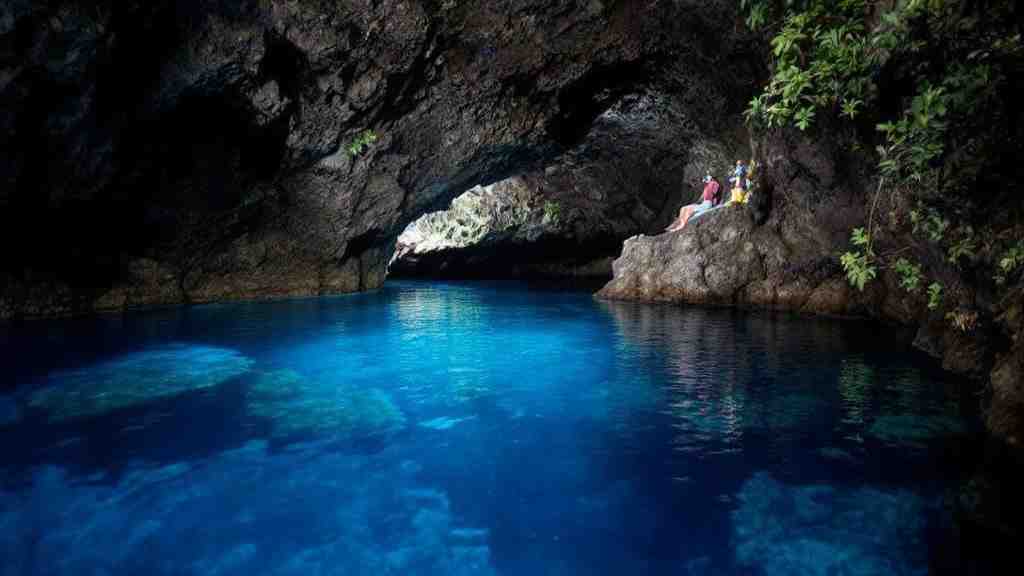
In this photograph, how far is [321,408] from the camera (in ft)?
17.5

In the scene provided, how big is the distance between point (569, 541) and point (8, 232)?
12.4 meters

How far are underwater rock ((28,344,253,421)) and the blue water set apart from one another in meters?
0.05

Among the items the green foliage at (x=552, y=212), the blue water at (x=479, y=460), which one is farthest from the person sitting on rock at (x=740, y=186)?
the green foliage at (x=552, y=212)

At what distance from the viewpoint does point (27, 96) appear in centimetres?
839

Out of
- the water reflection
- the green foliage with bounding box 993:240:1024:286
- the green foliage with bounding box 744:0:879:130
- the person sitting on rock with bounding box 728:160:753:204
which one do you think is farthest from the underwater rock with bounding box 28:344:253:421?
the person sitting on rock with bounding box 728:160:753:204

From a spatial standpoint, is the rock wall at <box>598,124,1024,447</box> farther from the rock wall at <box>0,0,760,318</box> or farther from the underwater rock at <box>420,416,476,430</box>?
the underwater rock at <box>420,416,476,430</box>

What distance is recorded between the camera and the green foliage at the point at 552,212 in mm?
23234

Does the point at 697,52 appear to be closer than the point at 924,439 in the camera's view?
No

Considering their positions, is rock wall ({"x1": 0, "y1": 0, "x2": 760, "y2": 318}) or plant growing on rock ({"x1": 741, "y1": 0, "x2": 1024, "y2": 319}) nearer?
plant growing on rock ({"x1": 741, "y1": 0, "x2": 1024, "y2": 319})

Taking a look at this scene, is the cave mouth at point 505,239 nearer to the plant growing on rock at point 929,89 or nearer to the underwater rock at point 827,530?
the plant growing on rock at point 929,89

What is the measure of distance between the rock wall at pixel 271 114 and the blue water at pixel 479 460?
4.51 m

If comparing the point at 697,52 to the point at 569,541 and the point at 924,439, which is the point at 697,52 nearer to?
the point at 924,439

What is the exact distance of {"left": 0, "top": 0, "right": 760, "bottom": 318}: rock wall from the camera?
9.34 metres

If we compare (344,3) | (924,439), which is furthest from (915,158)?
(344,3)
